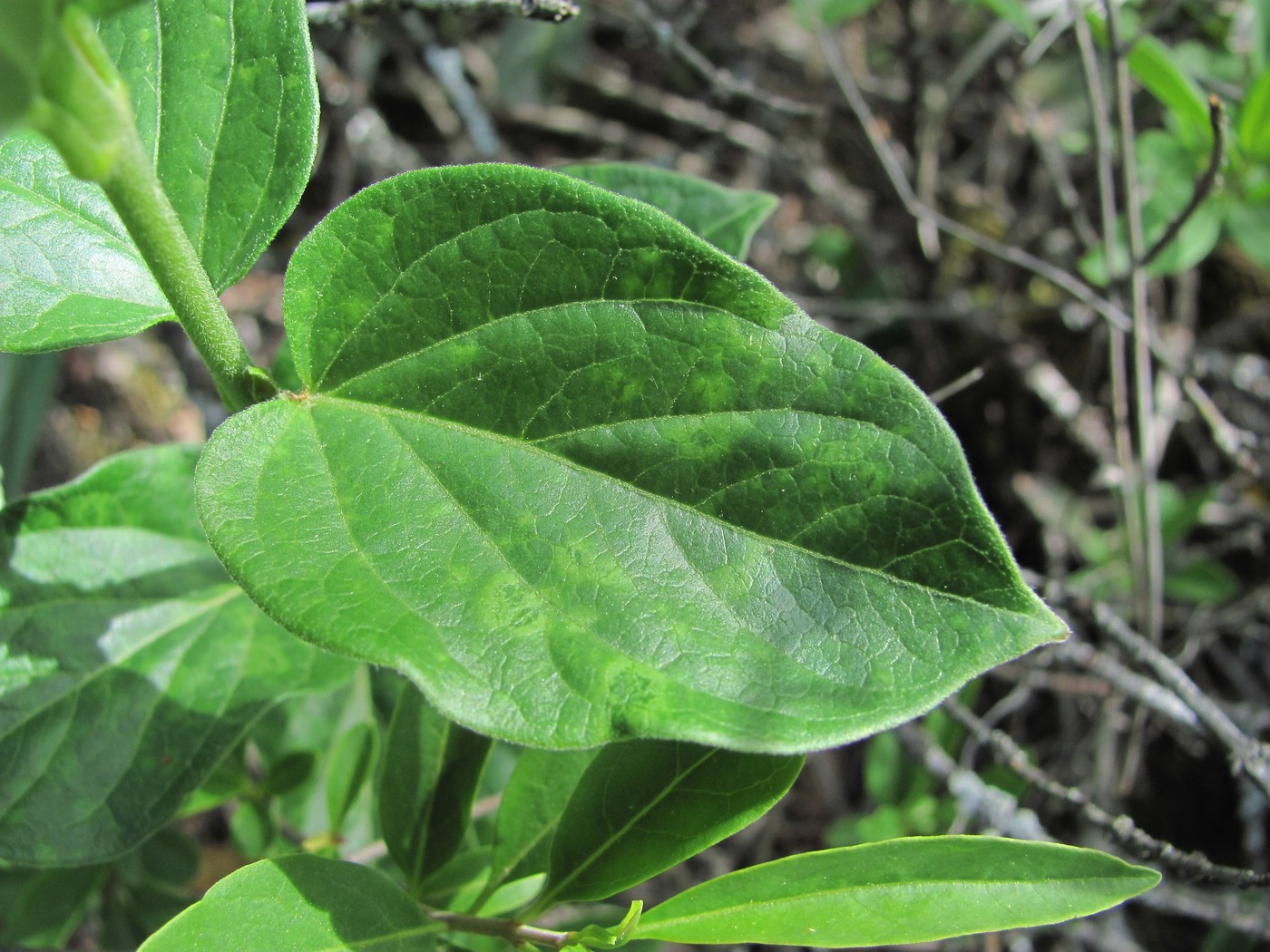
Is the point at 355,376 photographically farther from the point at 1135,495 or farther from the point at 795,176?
the point at 795,176

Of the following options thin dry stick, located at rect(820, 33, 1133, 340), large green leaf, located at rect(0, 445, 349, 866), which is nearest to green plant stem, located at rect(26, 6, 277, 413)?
large green leaf, located at rect(0, 445, 349, 866)

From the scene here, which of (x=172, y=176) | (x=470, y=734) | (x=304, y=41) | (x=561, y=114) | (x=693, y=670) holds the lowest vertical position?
(x=470, y=734)

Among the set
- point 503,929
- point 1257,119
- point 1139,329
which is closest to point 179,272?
point 503,929

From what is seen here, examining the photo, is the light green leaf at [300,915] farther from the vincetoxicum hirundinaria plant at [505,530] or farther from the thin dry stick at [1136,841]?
the thin dry stick at [1136,841]

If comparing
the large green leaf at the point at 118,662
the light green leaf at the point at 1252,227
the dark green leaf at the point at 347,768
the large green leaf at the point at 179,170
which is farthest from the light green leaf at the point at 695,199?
the light green leaf at the point at 1252,227

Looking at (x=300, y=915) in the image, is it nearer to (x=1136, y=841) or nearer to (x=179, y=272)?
(x=179, y=272)

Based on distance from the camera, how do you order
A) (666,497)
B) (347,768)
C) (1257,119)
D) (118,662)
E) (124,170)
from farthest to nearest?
(1257,119) < (347,768) < (118,662) < (666,497) < (124,170)

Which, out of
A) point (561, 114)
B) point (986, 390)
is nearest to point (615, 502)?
point (986, 390)
